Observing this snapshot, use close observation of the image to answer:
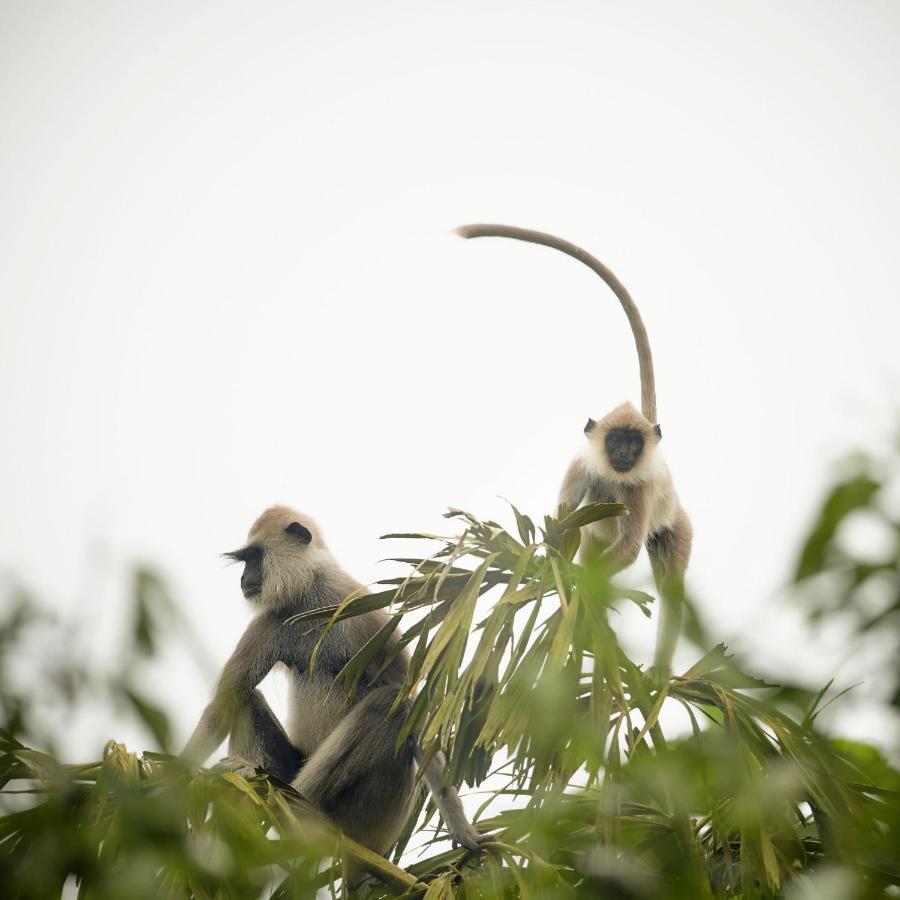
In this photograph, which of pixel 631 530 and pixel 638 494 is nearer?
pixel 631 530

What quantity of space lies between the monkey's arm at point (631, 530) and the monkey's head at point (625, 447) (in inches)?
4.1

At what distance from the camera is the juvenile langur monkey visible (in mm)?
4188

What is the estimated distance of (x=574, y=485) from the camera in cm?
586

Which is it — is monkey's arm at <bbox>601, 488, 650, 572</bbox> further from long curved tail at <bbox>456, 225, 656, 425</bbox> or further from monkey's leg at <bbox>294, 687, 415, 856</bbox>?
monkey's leg at <bbox>294, 687, 415, 856</bbox>

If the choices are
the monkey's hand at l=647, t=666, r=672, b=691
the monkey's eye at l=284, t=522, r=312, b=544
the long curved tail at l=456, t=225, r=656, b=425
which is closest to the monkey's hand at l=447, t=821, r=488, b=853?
the monkey's hand at l=647, t=666, r=672, b=691

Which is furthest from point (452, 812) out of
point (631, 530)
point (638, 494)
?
point (638, 494)

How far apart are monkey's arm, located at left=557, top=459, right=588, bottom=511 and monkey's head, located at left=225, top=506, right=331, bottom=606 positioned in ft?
4.51

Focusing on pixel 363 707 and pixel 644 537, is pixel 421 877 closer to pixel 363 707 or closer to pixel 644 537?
pixel 363 707

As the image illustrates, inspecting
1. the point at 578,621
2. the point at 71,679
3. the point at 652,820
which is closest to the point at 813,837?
the point at 652,820

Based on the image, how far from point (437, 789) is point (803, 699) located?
117 inches

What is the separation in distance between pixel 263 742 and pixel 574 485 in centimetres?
226

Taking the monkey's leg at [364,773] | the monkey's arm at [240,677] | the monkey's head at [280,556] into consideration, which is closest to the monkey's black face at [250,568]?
the monkey's head at [280,556]

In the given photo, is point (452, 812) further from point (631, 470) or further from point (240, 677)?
point (631, 470)

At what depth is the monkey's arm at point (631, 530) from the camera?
522 centimetres
